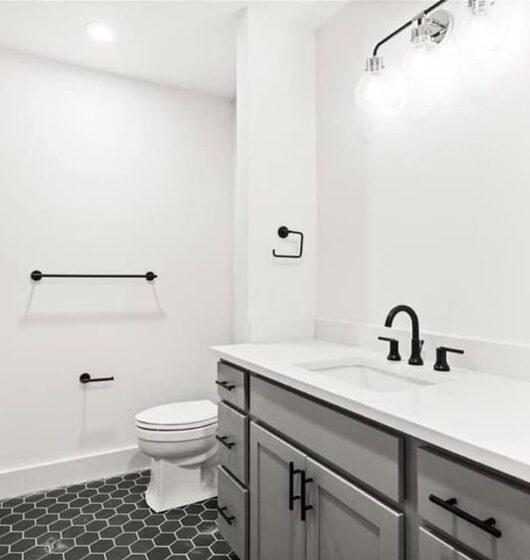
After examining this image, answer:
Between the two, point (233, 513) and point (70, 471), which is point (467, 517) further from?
point (70, 471)

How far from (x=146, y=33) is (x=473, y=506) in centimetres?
234

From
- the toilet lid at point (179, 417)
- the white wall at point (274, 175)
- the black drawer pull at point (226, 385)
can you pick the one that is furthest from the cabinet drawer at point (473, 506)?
the toilet lid at point (179, 417)

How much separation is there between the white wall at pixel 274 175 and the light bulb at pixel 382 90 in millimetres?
428

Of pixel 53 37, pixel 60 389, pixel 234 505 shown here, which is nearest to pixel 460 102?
pixel 234 505

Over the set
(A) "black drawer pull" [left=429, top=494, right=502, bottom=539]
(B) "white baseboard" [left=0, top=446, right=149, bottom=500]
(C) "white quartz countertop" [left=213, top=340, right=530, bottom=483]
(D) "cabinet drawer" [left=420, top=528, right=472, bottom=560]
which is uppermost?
(C) "white quartz countertop" [left=213, top=340, right=530, bottom=483]

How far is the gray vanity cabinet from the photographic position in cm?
95

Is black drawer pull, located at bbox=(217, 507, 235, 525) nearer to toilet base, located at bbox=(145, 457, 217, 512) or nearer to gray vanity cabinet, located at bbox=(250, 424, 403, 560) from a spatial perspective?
gray vanity cabinet, located at bbox=(250, 424, 403, 560)

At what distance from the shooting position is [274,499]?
4.37 feet

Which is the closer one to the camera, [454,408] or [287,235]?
[454,408]

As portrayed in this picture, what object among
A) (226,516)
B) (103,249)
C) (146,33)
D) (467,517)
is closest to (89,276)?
(103,249)

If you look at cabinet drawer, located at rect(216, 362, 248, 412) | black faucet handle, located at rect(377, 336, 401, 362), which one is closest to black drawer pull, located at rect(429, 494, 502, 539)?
black faucet handle, located at rect(377, 336, 401, 362)

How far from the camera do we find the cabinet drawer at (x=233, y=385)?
155 centimetres

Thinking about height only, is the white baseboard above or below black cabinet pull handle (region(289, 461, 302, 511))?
below

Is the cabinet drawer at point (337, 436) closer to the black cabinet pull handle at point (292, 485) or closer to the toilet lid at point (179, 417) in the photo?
the black cabinet pull handle at point (292, 485)
